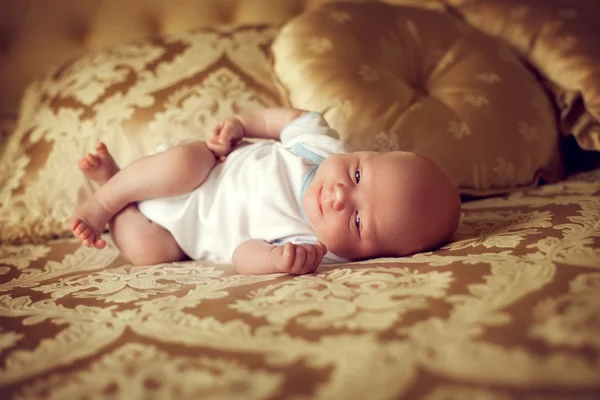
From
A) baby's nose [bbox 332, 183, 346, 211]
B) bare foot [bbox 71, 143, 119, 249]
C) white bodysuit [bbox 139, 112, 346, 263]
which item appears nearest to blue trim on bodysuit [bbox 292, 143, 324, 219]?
white bodysuit [bbox 139, 112, 346, 263]

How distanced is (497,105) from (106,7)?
52.8 inches

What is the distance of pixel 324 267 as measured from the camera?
34.5 inches

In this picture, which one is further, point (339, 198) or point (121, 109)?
point (121, 109)

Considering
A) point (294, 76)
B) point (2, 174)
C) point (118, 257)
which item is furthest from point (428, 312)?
point (2, 174)

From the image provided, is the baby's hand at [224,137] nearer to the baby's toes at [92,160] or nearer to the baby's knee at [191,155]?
the baby's knee at [191,155]

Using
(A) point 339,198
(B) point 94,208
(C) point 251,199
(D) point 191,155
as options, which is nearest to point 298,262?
(A) point 339,198

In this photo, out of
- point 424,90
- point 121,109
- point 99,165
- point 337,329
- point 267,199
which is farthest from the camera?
point 424,90

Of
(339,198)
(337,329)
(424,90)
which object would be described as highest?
(424,90)

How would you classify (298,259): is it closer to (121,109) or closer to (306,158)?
(306,158)

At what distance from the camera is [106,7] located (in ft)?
5.67

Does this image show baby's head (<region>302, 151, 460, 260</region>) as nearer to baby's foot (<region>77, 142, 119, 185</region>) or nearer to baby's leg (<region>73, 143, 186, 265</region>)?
baby's leg (<region>73, 143, 186, 265</region>)

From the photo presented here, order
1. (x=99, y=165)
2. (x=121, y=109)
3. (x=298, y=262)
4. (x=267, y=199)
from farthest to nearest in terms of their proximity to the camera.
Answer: (x=121, y=109) < (x=99, y=165) < (x=267, y=199) < (x=298, y=262)

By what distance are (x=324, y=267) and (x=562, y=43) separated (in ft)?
3.65

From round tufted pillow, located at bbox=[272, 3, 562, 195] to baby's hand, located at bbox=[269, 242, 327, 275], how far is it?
436 mm
